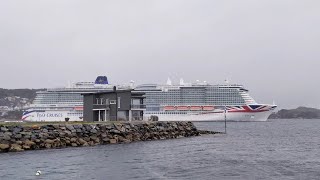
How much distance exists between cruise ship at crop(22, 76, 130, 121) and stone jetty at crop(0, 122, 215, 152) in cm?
6002

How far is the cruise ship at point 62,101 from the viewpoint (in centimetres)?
11150

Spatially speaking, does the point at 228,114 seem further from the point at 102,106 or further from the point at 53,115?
the point at 102,106

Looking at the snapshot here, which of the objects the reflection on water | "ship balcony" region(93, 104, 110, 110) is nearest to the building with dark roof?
"ship balcony" region(93, 104, 110, 110)

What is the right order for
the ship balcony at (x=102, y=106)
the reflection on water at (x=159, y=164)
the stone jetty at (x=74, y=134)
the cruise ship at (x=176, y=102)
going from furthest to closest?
the cruise ship at (x=176, y=102), the ship balcony at (x=102, y=106), the stone jetty at (x=74, y=134), the reflection on water at (x=159, y=164)

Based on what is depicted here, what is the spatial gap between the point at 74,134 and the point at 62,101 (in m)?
74.2

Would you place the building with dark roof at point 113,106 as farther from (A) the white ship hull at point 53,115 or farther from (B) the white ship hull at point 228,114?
(B) the white ship hull at point 228,114

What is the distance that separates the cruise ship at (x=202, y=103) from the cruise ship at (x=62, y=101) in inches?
356

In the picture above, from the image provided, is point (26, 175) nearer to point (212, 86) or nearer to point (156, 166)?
point (156, 166)

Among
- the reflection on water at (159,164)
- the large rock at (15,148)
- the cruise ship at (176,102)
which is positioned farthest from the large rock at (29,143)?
the cruise ship at (176,102)

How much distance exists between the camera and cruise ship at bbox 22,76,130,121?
111500mm

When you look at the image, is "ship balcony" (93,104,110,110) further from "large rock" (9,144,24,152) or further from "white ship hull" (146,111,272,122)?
"white ship hull" (146,111,272,122)

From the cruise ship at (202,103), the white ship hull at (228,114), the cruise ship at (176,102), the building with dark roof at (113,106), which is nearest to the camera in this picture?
the building with dark roof at (113,106)

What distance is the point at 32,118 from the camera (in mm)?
111875

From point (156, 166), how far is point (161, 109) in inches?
3431
